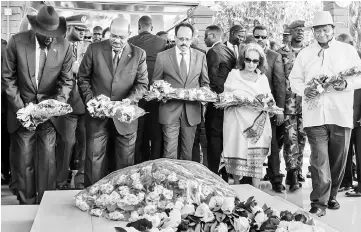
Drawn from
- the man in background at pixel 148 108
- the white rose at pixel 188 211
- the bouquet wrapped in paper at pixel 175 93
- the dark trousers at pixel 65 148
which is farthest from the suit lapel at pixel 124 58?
the white rose at pixel 188 211

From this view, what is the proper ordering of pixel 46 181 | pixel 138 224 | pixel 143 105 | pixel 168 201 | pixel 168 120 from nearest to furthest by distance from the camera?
1. pixel 138 224
2. pixel 168 201
3. pixel 46 181
4. pixel 168 120
5. pixel 143 105

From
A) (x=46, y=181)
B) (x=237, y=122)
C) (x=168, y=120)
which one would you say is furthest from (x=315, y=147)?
(x=46, y=181)

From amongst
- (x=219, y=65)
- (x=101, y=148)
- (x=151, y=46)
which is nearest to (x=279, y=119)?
(x=219, y=65)

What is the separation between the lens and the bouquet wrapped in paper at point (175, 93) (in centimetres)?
590

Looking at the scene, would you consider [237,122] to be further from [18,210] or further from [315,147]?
[18,210]

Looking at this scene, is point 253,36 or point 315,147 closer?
point 315,147

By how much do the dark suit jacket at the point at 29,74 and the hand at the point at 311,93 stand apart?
228cm

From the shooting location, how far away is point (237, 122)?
6172mm

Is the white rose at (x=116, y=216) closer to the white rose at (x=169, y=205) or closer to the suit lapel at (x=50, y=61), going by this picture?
the white rose at (x=169, y=205)

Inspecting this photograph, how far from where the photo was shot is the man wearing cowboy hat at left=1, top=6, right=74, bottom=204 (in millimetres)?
5316

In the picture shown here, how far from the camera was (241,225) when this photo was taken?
285 centimetres

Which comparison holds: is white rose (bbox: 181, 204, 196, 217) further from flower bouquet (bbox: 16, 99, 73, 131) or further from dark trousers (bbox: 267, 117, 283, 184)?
dark trousers (bbox: 267, 117, 283, 184)

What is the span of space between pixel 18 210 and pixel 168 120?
223 cm

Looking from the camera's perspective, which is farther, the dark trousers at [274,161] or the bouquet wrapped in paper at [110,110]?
the dark trousers at [274,161]
